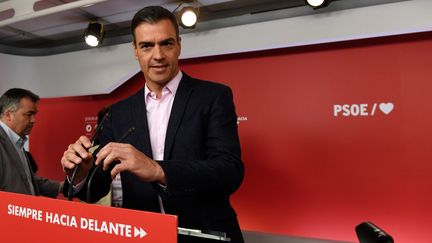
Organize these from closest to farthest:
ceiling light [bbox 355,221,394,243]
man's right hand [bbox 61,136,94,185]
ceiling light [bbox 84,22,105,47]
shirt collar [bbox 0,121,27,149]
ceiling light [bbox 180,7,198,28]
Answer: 1. ceiling light [bbox 355,221,394,243]
2. man's right hand [bbox 61,136,94,185]
3. shirt collar [bbox 0,121,27,149]
4. ceiling light [bbox 180,7,198,28]
5. ceiling light [bbox 84,22,105,47]

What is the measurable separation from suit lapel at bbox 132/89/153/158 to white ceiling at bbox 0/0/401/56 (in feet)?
5.82

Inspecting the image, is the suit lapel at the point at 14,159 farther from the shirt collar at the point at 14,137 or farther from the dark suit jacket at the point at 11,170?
the shirt collar at the point at 14,137

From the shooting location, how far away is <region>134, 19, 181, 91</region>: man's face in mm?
951

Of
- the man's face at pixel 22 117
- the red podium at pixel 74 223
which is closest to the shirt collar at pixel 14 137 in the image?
the man's face at pixel 22 117

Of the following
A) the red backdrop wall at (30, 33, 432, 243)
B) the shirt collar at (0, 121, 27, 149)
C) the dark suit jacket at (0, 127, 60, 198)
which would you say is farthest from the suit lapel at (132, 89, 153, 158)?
the red backdrop wall at (30, 33, 432, 243)

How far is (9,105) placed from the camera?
2.32 m

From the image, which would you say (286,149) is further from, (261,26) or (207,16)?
(207,16)

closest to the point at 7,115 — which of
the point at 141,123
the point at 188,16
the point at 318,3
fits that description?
the point at 188,16

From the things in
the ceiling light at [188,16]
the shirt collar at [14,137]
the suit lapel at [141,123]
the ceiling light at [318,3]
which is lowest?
the suit lapel at [141,123]

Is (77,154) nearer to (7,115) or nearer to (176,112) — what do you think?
(176,112)

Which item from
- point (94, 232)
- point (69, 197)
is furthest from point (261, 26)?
point (94, 232)

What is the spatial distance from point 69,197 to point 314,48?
2.41 metres

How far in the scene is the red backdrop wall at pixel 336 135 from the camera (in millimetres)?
2504

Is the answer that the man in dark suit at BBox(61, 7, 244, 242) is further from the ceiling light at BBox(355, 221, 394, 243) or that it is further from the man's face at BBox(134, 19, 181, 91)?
the ceiling light at BBox(355, 221, 394, 243)
